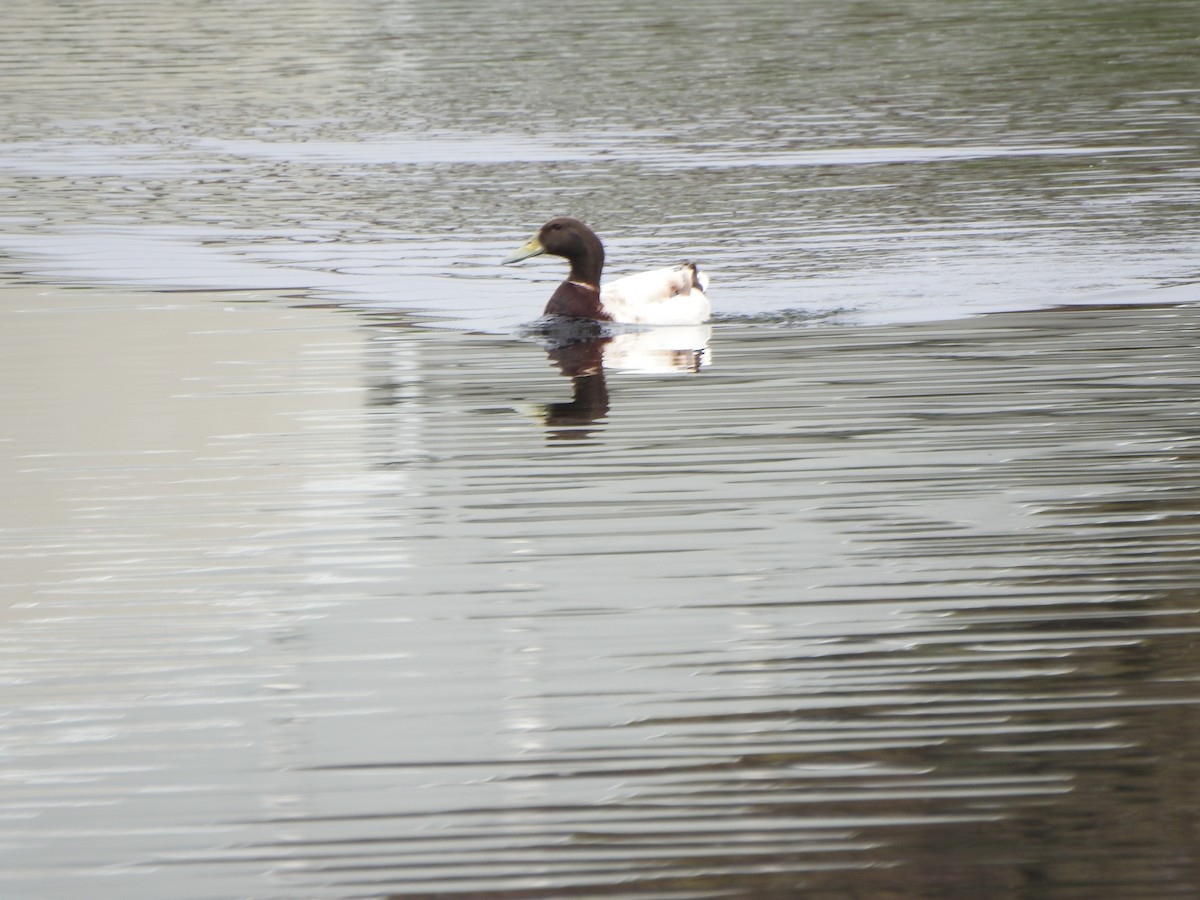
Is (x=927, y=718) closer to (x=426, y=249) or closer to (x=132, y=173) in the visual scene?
(x=426, y=249)

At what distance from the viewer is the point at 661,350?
15.5 metres

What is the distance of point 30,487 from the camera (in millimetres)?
10898

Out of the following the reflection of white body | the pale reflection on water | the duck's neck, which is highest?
the pale reflection on water

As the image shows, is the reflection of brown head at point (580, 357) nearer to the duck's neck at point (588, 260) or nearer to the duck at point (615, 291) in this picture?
the duck at point (615, 291)

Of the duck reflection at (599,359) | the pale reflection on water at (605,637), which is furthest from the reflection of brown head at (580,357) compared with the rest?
the pale reflection on water at (605,637)

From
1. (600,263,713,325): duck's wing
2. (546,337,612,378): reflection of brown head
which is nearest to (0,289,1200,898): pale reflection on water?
(546,337,612,378): reflection of brown head

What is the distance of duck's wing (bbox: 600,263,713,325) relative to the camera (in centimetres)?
1622

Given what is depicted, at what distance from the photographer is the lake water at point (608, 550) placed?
6371 millimetres

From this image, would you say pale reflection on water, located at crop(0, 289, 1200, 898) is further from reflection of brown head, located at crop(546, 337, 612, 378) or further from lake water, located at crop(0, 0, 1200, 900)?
reflection of brown head, located at crop(546, 337, 612, 378)

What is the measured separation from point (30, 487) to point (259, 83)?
29883mm

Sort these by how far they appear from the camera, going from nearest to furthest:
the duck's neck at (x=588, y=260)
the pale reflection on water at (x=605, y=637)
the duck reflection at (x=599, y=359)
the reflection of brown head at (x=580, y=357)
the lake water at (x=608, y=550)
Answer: the pale reflection on water at (x=605, y=637)
the lake water at (x=608, y=550)
the duck reflection at (x=599, y=359)
the reflection of brown head at (x=580, y=357)
the duck's neck at (x=588, y=260)

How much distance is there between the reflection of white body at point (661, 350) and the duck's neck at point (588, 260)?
562 millimetres

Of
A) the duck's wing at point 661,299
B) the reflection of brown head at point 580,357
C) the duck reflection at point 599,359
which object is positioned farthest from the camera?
the duck's wing at point 661,299

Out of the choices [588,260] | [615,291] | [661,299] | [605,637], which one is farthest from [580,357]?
[605,637]
